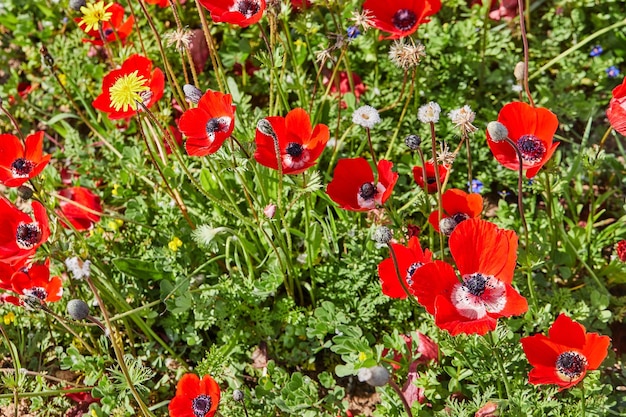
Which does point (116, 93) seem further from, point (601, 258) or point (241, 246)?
point (601, 258)

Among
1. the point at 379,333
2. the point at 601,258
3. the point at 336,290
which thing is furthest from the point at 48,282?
the point at 601,258

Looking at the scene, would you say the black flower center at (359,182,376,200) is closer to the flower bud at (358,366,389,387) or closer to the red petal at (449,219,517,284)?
the red petal at (449,219,517,284)

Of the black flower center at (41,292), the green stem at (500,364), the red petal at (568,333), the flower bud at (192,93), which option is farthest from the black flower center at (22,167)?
the red petal at (568,333)

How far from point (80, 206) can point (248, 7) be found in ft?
3.10

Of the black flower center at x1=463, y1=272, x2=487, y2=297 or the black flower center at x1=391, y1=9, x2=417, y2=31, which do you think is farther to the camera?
the black flower center at x1=391, y1=9, x2=417, y2=31

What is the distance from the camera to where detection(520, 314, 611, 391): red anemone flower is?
174cm

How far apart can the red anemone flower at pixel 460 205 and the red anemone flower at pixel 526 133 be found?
162 mm

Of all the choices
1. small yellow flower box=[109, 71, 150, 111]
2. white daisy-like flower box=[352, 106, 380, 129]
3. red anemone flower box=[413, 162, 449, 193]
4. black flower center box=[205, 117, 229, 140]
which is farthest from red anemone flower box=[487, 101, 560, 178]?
small yellow flower box=[109, 71, 150, 111]

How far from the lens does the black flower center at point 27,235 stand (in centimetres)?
205

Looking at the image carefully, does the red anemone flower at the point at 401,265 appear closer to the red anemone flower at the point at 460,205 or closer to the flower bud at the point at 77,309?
the red anemone flower at the point at 460,205

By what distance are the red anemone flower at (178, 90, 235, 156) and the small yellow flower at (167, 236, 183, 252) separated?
452mm

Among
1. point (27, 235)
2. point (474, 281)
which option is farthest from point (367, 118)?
point (27, 235)

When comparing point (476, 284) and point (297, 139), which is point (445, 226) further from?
point (297, 139)

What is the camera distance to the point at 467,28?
2783mm
